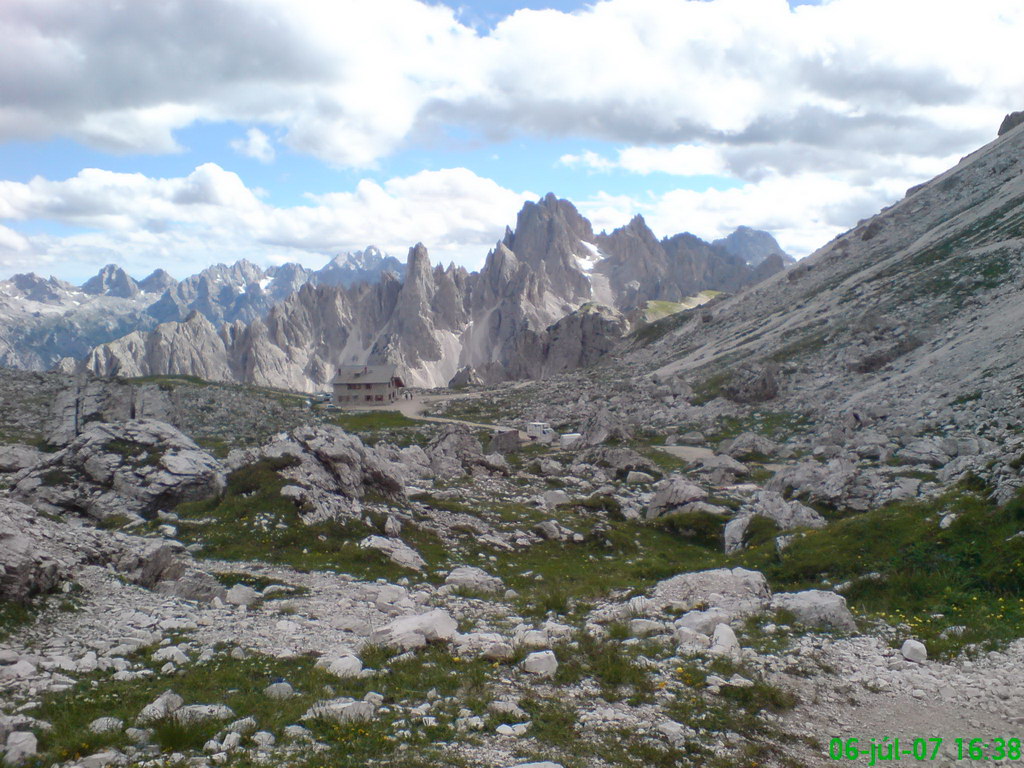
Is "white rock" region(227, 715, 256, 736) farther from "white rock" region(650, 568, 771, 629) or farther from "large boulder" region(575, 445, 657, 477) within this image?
"large boulder" region(575, 445, 657, 477)

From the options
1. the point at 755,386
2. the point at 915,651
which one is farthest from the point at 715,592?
the point at 755,386

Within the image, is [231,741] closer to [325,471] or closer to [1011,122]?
[325,471]

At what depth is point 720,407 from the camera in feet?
206

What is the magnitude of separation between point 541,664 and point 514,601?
5.97 meters

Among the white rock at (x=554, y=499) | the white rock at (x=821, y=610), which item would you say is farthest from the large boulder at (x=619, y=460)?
the white rock at (x=821, y=610)

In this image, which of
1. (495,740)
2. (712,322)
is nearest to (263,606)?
(495,740)

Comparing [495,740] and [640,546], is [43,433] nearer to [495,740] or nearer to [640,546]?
[640,546]

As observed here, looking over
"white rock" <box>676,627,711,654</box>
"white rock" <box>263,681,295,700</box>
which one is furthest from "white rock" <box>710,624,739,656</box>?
"white rock" <box>263,681,295,700</box>

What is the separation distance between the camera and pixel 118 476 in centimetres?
2491

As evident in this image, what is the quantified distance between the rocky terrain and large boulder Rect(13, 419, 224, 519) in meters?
0.11

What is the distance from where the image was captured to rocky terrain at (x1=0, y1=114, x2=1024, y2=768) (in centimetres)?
955

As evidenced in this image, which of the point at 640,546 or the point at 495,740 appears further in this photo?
the point at 640,546

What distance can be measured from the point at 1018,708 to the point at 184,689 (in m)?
13.9

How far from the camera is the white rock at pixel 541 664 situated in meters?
11.8
